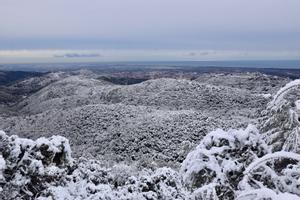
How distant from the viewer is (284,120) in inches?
139

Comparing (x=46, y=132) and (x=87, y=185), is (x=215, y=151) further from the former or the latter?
(x=46, y=132)

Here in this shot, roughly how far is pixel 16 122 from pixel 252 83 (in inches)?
1514

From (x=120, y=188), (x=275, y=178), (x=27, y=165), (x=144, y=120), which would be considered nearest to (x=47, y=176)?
(x=27, y=165)

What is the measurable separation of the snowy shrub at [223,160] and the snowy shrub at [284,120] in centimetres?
24

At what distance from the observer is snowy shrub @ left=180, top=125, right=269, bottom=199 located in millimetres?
3967

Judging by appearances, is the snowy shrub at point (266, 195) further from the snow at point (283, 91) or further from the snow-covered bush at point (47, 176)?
the snow-covered bush at point (47, 176)

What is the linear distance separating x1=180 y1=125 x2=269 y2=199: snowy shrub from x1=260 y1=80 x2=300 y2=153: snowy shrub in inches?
9.5

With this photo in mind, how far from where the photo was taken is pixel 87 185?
30.5 feet

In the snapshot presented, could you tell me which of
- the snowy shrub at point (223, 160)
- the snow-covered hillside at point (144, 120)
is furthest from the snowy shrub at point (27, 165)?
the snowy shrub at point (223, 160)

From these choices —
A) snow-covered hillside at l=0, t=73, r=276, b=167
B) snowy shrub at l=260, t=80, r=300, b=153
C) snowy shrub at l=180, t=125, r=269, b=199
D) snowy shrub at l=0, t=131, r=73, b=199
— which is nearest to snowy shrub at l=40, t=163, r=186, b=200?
snowy shrub at l=0, t=131, r=73, b=199

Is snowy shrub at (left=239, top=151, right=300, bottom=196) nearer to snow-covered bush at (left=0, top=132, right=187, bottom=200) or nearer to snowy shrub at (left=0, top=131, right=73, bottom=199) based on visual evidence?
snow-covered bush at (left=0, top=132, right=187, bottom=200)

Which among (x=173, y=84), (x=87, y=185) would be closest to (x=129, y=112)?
(x=173, y=84)

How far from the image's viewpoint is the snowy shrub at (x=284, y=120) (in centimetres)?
331

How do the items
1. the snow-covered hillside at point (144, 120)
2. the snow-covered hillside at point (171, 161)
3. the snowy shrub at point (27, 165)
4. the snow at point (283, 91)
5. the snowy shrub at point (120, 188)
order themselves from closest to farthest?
the snow at point (283, 91)
the snow-covered hillside at point (171, 161)
the snowy shrub at point (27, 165)
the snowy shrub at point (120, 188)
the snow-covered hillside at point (144, 120)
